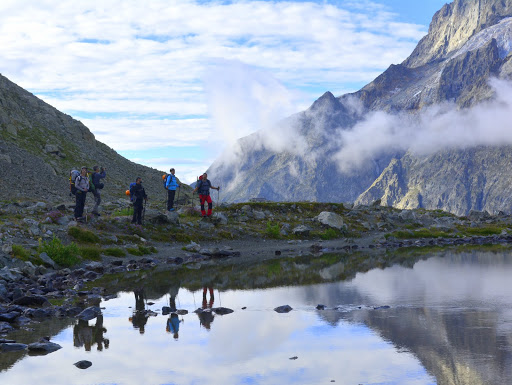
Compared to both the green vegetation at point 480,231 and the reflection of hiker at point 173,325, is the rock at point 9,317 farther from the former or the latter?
the green vegetation at point 480,231

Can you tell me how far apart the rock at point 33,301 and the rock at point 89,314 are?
2086 millimetres

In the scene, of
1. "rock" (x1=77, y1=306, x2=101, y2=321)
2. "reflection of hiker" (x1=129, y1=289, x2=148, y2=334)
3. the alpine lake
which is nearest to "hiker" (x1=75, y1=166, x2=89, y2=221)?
the alpine lake

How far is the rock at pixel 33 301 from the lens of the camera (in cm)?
2184

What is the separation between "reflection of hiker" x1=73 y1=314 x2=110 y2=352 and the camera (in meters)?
17.2

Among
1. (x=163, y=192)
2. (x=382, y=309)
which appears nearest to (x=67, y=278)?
(x=382, y=309)

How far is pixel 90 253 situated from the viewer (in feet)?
115

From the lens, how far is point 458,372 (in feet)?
44.6

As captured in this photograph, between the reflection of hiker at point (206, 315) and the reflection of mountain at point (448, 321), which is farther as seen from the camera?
the reflection of hiker at point (206, 315)

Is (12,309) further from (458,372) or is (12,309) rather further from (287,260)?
(287,260)

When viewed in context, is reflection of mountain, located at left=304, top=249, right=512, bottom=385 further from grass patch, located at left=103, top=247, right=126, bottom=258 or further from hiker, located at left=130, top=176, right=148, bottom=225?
hiker, located at left=130, top=176, right=148, bottom=225

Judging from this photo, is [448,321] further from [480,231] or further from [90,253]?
[480,231]

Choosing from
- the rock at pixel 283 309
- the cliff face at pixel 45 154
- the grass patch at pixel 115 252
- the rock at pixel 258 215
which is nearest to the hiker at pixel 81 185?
the grass patch at pixel 115 252

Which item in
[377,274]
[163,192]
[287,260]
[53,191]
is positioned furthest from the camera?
[163,192]

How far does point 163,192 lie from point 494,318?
67.0 metres
